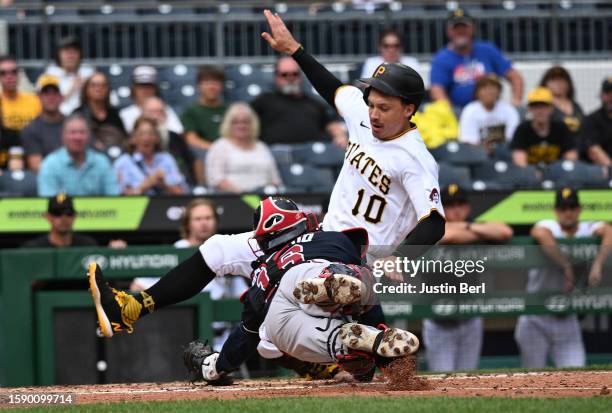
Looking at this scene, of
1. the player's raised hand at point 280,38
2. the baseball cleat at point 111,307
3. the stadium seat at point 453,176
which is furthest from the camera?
the stadium seat at point 453,176

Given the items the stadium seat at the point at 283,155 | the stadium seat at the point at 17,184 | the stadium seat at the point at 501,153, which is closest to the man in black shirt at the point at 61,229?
the stadium seat at the point at 17,184

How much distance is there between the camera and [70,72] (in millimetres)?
12398

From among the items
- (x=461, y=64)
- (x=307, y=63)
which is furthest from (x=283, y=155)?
(x=307, y=63)

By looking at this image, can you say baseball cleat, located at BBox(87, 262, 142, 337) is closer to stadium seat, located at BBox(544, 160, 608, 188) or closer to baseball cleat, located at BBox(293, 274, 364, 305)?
baseball cleat, located at BBox(293, 274, 364, 305)

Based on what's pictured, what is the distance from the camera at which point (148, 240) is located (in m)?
10.7

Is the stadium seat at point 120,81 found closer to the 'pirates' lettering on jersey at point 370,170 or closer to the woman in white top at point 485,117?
the woman in white top at point 485,117

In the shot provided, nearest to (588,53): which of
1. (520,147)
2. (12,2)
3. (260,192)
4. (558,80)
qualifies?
(558,80)

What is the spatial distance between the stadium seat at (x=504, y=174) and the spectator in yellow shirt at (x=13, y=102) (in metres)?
4.13

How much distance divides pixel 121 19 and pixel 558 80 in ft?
15.1

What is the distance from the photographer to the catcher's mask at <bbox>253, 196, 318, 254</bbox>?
21.5ft

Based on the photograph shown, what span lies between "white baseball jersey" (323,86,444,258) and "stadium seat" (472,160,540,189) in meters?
4.58

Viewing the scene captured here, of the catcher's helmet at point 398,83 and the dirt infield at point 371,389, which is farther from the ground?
the catcher's helmet at point 398,83

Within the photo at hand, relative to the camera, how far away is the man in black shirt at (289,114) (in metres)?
11.9

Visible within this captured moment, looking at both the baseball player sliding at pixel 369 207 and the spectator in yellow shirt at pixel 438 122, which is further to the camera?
the spectator in yellow shirt at pixel 438 122
